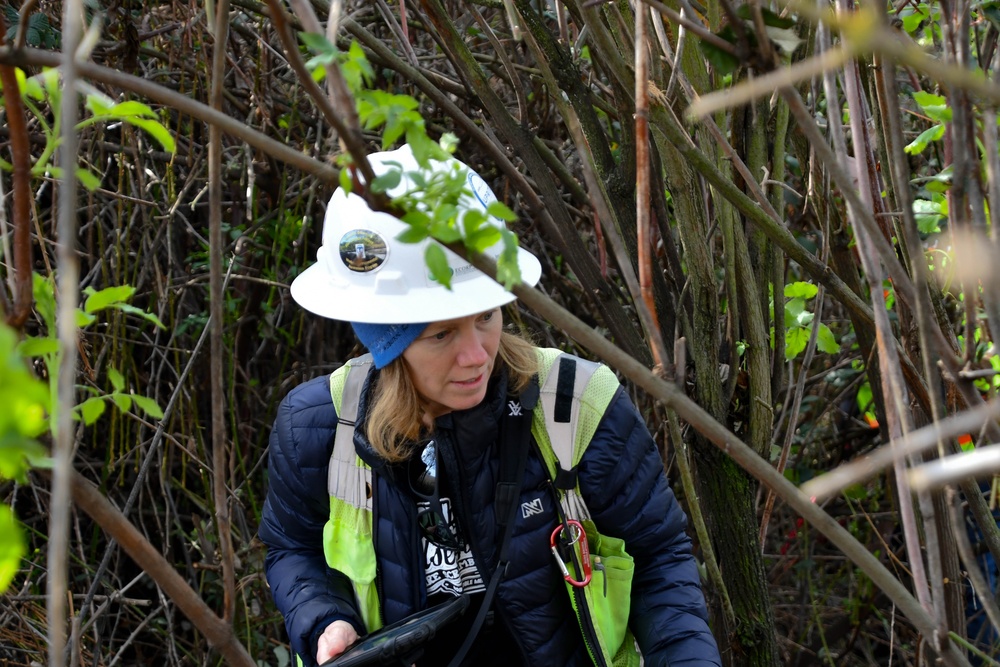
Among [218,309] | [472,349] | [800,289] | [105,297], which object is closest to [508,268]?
[218,309]

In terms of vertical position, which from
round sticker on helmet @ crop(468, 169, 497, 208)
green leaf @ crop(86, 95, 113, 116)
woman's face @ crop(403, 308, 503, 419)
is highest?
round sticker on helmet @ crop(468, 169, 497, 208)

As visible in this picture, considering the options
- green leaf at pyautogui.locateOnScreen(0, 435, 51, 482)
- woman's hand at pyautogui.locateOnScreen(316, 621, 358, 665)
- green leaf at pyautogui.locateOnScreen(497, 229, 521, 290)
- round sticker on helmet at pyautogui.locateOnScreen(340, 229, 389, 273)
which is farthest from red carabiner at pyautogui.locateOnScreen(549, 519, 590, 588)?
green leaf at pyautogui.locateOnScreen(0, 435, 51, 482)

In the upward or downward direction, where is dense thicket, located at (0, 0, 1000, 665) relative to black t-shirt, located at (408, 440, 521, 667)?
upward

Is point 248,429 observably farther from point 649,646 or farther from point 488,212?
point 488,212

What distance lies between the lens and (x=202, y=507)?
3.25 m

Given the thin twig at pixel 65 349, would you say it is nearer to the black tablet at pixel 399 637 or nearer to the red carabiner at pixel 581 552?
the black tablet at pixel 399 637

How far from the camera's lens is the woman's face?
183 centimetres

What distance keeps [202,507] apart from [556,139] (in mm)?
1715

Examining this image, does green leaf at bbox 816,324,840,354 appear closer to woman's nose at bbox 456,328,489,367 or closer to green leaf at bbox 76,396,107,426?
woman's nose at bbox 456,328,489,367

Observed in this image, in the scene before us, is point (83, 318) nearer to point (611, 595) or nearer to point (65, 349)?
point (65, 349)

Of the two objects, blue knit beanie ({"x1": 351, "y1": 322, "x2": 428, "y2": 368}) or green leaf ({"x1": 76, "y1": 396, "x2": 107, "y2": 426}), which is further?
blue knit beanie ({"x1": 351, "y1": 322, "x2": 428, "y2": 368})

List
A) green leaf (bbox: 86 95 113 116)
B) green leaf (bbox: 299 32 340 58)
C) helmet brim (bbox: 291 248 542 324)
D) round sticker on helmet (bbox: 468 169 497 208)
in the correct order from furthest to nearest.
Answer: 1. helmet brim (bbox: 291 248 542 324)
2. round sticker on helmet (bbox: 468 169 497 208)
3. green leaf (bbox: 86 95 113 116)
4. green leaf (bbox: 299 32 340 58)

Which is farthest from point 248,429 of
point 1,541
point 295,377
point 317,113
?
point 1,541

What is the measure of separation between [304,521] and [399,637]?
1.52ft
